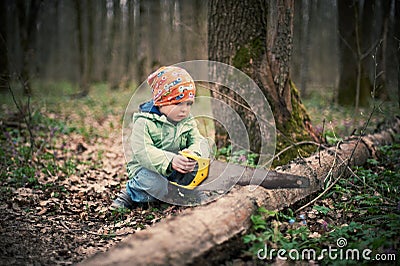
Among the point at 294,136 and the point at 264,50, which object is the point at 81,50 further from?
the point at 294,136

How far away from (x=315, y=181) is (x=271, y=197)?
2.70 feet

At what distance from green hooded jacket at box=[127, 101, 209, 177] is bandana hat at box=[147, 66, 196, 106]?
17 centimetres

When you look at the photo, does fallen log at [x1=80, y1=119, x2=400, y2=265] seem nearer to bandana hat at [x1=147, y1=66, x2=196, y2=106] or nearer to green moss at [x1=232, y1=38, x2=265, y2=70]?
bandana hat at [x1=147, y1=66, x2=196, y2=106]

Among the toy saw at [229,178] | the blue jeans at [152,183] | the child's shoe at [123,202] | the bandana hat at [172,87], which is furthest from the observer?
the child's shoe at [123,202]

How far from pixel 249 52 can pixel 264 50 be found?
0.67 feet

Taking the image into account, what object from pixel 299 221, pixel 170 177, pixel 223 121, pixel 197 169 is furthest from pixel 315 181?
pixel 223 121

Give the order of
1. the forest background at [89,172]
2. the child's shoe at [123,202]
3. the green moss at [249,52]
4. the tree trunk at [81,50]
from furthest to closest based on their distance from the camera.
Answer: the tree trunk at [81,50]
the green moss at [249,52]
the child's shoe at [123,202]
the forest background at [89,172]

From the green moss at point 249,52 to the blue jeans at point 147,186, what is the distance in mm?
2064

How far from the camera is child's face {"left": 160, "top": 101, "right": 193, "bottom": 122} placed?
3.85 metres

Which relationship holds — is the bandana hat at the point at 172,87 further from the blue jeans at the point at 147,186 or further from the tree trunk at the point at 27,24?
the tree trunk at the point at 27,24

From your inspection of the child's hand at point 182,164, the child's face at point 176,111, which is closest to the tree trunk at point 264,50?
the child's face at point 176,111

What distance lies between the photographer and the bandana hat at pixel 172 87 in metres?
3.76

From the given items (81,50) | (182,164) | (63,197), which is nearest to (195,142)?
(182,164)

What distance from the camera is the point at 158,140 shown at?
3.96 metres
